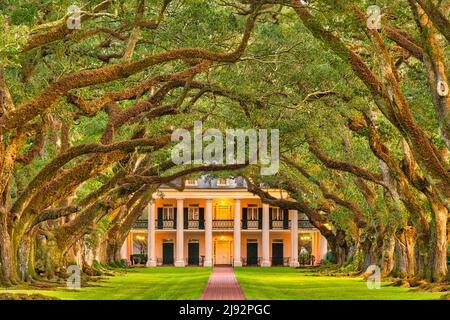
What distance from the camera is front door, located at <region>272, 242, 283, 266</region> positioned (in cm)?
9156

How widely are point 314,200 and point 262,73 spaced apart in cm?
2727

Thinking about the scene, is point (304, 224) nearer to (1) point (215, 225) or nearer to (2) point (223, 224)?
(2) point (223, 224)

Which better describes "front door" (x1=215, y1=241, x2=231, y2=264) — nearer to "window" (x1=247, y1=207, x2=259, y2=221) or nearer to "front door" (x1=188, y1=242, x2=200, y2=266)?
"front door" (x1=188, y1=242, x2=200, y2=266)

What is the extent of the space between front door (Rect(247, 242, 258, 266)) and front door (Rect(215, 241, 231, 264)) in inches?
75.5

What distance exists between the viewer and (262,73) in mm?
30781

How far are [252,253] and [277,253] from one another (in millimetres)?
2466

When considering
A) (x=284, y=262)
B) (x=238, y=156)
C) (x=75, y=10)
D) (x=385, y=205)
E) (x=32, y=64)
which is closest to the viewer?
(x=75, y=10)

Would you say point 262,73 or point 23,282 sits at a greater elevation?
point 262,73

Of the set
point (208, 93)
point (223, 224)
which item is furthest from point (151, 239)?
point (208, 93)

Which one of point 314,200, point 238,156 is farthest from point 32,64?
point 314,200

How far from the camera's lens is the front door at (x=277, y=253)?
300ft

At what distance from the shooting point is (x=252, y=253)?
92375 mm
